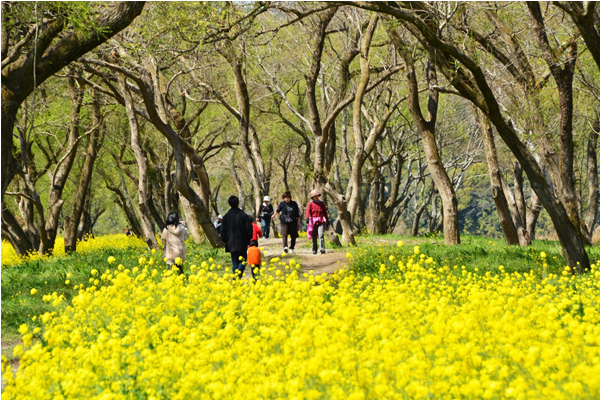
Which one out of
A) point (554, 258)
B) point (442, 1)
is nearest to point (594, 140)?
point (554, 258)

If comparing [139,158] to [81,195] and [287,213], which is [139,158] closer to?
[81,195]

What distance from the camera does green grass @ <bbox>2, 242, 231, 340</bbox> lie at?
9552 millimetres

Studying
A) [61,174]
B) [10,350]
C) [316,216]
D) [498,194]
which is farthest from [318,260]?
[61,174]

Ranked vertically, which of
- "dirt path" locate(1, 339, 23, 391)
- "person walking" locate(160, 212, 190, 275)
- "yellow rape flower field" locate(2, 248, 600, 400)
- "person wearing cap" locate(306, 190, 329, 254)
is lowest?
"dirt path" locate(1, 339, 23, 391)

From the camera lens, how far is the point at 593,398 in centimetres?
371

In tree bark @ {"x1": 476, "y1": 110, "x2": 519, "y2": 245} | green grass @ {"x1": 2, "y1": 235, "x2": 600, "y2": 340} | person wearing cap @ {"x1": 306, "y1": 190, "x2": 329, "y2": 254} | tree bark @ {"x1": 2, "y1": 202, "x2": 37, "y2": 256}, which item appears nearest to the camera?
green grass @ {"x1": 2, "y1": 235, "x2": 600, "y2": 340}

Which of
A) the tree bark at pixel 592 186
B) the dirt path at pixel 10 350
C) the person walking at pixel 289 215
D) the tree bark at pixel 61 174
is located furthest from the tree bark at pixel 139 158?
the tree bark at pixel 592 186

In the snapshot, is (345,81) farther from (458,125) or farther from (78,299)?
(458,125)

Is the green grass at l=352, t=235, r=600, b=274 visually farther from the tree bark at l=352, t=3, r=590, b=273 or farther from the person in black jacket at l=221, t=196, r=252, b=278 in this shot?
the person in black jacket at l=221, t=196, r=252, b=278

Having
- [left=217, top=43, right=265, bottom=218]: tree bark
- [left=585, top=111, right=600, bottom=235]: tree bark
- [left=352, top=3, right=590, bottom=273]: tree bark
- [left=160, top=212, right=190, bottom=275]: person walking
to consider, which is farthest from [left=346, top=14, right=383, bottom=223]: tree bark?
[left=585, top=111, right=600, bottom=235]: tree bark

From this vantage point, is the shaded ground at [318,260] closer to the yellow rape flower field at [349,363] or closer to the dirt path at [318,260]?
the dirt path at [318,260]

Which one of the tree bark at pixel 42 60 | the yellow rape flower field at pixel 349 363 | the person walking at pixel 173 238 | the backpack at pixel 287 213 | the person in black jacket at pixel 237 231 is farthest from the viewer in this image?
the backpack at pixel 287 213

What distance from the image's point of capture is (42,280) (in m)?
12.1

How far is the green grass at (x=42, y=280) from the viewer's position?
9552mm
